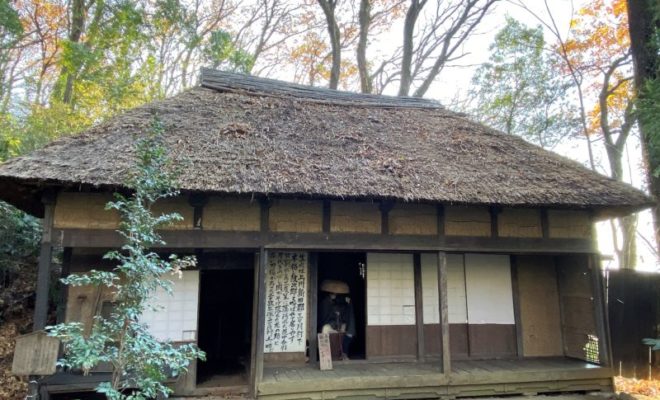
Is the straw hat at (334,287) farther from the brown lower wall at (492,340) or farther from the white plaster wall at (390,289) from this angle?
the brown lower wall at (492,340)

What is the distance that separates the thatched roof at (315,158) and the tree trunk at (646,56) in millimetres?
554

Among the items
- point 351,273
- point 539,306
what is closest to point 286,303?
point 351,273

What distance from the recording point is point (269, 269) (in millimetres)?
7125

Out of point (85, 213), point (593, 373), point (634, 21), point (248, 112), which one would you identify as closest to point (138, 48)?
point (248, 112)

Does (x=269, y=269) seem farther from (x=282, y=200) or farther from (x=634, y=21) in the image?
(x=634, y=21)

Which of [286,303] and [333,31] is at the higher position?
[333,31]

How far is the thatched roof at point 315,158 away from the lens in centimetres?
546

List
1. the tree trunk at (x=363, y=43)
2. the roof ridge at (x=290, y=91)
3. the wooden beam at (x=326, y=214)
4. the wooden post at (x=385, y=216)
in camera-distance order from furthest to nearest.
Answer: the tree trunk at (x=363, y=43)
the roof ridge at (x=290, y=91)
the wooden post at (x=385, y=216)
the wooden beam at (x=326, y=214)

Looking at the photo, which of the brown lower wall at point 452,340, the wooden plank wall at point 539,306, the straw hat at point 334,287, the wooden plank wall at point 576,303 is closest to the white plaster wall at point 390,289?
the brown lower wall at point 452,340

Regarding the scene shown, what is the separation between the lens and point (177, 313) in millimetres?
6309

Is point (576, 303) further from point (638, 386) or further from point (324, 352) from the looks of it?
point (324, 352)

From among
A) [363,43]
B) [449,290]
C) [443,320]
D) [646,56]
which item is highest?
[363,43]

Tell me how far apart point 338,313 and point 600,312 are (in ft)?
14.7

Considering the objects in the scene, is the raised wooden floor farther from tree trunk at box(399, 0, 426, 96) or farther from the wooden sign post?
tree trunk at box(399, 0, 426, 96)
